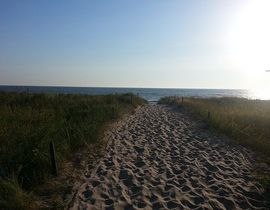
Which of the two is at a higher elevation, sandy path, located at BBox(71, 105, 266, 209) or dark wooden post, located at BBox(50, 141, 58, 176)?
dark wooden post, located at BBox(50, 141, 58, 176)

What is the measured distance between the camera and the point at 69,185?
5.86 m

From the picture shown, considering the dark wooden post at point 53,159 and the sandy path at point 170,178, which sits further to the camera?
the dark wooden post at point 53,159

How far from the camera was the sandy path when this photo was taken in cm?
529

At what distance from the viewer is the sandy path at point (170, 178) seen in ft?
17.4

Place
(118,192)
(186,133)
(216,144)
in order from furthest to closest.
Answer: (186,133) < (216,144) < (118,192)

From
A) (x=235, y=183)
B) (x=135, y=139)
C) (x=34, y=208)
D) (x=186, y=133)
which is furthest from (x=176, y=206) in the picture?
(x=186, y=133)

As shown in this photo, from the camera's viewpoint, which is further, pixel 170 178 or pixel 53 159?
pixel 170 178

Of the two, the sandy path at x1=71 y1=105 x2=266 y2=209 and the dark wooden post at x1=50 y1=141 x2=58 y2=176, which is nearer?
the sandy path at x1=71 y1=105 x2=266 y2=209

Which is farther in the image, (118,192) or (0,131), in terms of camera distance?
(0,131)

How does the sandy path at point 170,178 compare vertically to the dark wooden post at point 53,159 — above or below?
below

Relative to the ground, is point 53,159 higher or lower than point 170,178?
higher

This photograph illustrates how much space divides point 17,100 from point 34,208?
753 inches

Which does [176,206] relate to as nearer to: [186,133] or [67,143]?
[67,143]

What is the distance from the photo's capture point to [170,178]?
652cm
